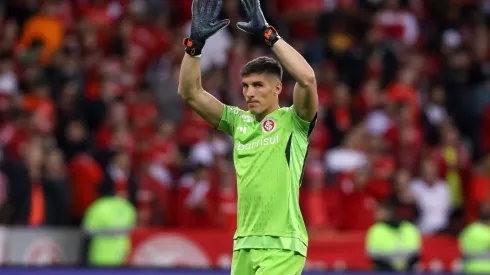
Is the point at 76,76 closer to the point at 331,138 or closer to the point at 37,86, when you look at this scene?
the point at 37,86

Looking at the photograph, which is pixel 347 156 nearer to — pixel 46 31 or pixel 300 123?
pixel 46 31

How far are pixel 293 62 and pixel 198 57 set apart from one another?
72cm

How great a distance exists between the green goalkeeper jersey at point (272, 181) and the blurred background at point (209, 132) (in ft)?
15.0

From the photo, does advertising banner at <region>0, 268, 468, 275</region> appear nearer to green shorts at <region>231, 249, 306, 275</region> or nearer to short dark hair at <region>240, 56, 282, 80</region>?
green shorts at <region>231, 249, 306, 275</region>

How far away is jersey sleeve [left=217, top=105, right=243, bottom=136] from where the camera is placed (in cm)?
719

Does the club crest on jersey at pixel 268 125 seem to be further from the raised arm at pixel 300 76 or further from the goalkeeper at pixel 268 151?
the raised arm at pixel 300 76

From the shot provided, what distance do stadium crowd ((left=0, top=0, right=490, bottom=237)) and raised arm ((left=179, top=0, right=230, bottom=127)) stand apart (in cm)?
583

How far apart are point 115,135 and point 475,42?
22.9ft

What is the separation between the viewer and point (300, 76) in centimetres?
669

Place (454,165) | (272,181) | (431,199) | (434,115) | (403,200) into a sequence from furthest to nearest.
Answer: (434,115), (454,165), (431,199), (403,200), (272,181)

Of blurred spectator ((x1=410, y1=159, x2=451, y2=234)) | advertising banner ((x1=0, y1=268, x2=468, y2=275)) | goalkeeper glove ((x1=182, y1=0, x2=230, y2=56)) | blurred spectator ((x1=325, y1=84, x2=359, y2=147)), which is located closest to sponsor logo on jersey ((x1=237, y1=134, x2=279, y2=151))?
goalkeeper glove ((x1=182, y1=0, x2=230, y2=56))

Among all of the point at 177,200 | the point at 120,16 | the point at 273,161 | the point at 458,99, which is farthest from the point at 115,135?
the point at 273,161

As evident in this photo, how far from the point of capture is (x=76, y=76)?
15.0 meters

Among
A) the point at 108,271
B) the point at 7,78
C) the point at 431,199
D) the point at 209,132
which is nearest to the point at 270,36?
the point at 108,271
